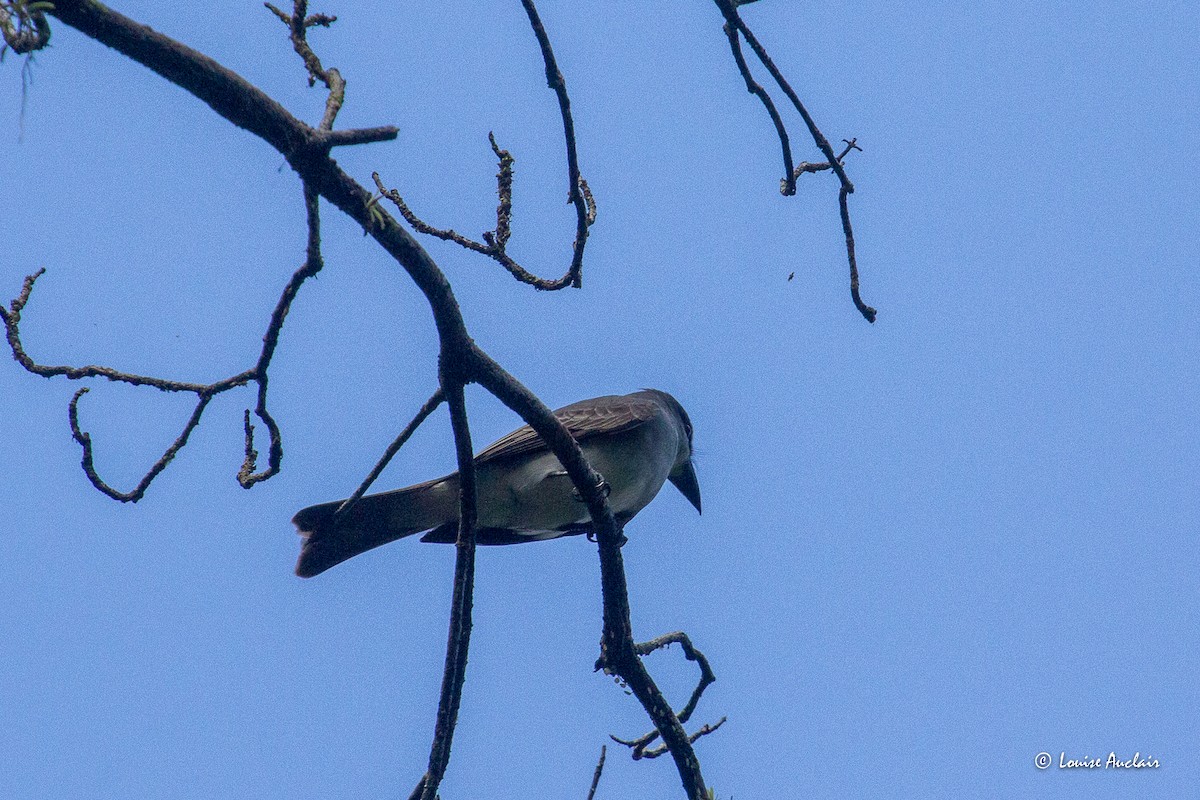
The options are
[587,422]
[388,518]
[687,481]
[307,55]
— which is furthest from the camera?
[687,481]

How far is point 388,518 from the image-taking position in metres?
7.03

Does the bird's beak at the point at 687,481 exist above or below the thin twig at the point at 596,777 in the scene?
above

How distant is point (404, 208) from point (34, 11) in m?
1.45

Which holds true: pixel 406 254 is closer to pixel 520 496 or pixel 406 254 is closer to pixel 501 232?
pixel 501 232

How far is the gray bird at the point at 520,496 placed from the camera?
6.82m

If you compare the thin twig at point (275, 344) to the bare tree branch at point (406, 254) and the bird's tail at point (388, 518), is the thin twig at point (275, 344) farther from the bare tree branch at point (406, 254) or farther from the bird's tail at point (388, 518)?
the bird's tail at point (388, 518)

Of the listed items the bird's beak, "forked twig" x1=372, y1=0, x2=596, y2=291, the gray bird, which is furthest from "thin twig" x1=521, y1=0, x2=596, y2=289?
the bird's beak

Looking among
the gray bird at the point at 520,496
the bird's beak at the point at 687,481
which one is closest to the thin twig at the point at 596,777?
the gray bird at the point at 520,496

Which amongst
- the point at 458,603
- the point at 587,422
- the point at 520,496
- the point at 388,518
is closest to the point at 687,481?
the point at 587,422

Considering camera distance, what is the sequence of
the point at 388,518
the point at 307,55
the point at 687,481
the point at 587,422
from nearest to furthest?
the point at 307,55 < the point at 388,518 < the point at 587,422 < the point at 687,481

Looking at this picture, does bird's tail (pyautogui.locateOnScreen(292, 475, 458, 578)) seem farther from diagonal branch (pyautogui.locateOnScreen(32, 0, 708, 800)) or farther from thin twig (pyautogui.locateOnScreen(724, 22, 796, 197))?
thin twig (pyautogui.locateOnScreen(724, 22, 796, 197))

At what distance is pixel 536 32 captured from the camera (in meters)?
3.71

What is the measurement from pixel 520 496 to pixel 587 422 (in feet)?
2.31

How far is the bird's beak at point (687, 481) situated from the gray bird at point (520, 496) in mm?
1262
